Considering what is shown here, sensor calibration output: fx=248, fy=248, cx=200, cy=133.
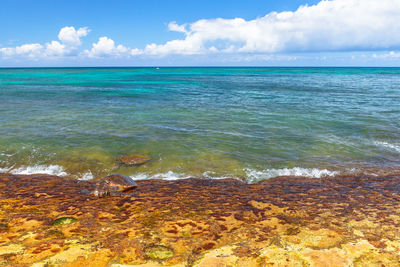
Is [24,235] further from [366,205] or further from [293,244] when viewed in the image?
[366,205]

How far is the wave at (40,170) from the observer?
12.5m

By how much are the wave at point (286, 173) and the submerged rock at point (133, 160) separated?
222 inches

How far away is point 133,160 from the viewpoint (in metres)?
13.9

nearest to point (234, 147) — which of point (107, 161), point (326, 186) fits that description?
point (326, 186)

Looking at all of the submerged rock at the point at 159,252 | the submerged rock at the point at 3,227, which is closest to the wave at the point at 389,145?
the submerged rock at the point at 159,252

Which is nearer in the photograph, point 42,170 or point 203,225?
point 203,225

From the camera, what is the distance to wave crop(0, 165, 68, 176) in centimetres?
1248

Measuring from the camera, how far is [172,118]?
23.9 m

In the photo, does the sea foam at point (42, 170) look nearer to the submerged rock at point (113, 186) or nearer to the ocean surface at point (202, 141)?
the ocean surface at point (202, 141)

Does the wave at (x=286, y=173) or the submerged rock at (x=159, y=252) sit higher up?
the submerged rock at (x=159, y=252)

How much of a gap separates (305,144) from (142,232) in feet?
43.3

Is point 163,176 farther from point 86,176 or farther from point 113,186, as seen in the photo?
point 86,176

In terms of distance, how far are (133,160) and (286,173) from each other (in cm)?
821

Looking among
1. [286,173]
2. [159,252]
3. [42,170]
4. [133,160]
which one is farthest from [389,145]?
[42,170]
